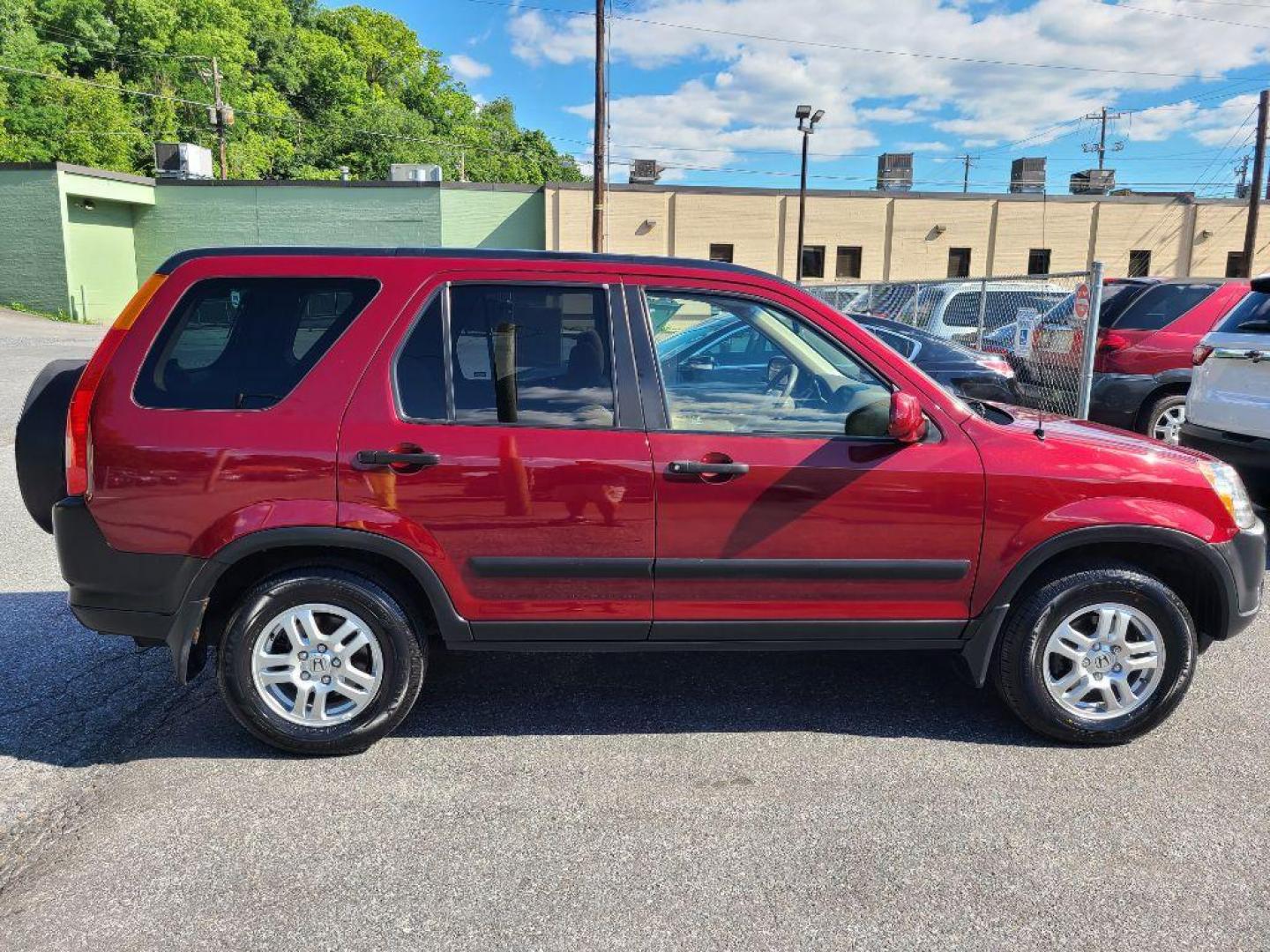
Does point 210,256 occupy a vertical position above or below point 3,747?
above

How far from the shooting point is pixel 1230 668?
4.33 metres

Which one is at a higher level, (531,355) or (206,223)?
(206,223)

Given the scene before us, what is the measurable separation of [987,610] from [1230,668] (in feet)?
5.77

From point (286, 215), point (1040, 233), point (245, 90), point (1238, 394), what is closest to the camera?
point (1238, 394)

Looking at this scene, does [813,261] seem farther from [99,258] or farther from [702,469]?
[702,469]

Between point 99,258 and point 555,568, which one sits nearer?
point 555,568

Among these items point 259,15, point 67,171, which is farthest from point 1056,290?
point 259,15

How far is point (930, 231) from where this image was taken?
37.5 meters

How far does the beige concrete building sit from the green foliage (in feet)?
107

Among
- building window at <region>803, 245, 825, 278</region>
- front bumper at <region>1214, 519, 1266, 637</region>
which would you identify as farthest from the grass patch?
front bumper at <region>1214, 519, 1266, 637</region>

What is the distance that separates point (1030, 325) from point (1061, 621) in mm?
7412

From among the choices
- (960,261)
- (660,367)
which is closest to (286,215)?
(960,261)

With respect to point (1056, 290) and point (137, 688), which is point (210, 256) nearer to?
point (137, 688)

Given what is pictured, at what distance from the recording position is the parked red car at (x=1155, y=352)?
8453 millimetres
